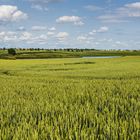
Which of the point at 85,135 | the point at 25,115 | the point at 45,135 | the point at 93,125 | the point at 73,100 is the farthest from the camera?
the point at 73,100

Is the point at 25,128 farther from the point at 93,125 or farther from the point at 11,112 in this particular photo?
the point at 11,112

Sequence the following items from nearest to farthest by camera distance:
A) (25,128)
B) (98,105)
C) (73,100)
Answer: (25,128) → (98,105) → (73,100)

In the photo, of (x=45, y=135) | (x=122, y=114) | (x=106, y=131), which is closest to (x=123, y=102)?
(x=122, y=114)

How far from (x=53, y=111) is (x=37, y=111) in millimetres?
458

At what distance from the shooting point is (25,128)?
19.3 feet

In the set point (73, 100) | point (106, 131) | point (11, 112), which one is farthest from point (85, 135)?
point (73, 100)

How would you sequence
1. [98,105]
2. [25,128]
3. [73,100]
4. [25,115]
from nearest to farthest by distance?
1. [25,128]
2. [25,115]
3. [98,105]
4. [73,100]

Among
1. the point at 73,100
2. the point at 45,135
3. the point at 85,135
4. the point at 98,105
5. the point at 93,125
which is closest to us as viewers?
the point at 85,135

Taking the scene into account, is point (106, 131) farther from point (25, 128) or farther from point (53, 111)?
point (53, 111)

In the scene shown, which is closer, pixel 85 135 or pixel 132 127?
pixel 85 135

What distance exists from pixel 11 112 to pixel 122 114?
8.57 ft

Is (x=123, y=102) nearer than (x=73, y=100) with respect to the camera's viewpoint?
Yes

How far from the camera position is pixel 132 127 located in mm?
5977

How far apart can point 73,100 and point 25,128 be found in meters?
4.38
